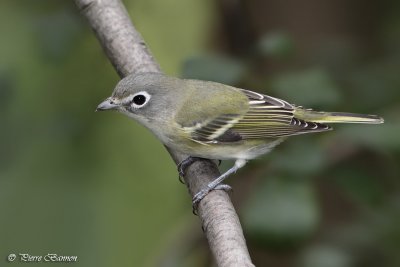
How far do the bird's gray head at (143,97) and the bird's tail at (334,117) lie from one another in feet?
2.46

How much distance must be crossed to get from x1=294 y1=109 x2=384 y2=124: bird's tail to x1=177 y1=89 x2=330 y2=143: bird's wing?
0.23 feet

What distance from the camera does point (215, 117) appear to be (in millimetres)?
3779

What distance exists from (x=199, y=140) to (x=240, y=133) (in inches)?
11.0

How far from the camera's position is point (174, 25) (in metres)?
5.02

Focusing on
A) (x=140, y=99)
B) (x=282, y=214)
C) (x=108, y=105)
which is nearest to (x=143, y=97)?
(x=140, y=99)

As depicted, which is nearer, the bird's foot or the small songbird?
the bird's foot

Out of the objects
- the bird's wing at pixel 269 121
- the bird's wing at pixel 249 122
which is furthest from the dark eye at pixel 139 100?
the bird's wing at pixel 269 121

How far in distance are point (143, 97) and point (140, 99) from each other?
0.06ft

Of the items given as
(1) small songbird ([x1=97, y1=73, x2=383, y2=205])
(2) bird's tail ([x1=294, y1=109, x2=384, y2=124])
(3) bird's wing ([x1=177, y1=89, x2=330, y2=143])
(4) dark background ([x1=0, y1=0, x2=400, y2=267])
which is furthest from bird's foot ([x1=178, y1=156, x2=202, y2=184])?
(2) bird's tail ([x1=294, y1=109, x2=384, y2=124])

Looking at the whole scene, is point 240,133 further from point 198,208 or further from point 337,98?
point 198,208

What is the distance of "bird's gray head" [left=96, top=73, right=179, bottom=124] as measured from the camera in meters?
3.40

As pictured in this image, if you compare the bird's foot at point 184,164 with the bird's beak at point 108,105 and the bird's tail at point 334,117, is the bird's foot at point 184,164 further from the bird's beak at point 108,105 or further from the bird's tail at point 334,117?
the bird's tail at point 334,117

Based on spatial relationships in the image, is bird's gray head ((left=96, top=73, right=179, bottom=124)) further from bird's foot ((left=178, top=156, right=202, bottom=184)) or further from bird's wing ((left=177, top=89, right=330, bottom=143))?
bird's foot ((left=178, top=156, right=202, bottom=184))

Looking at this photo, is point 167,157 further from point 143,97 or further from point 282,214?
point 282,214
